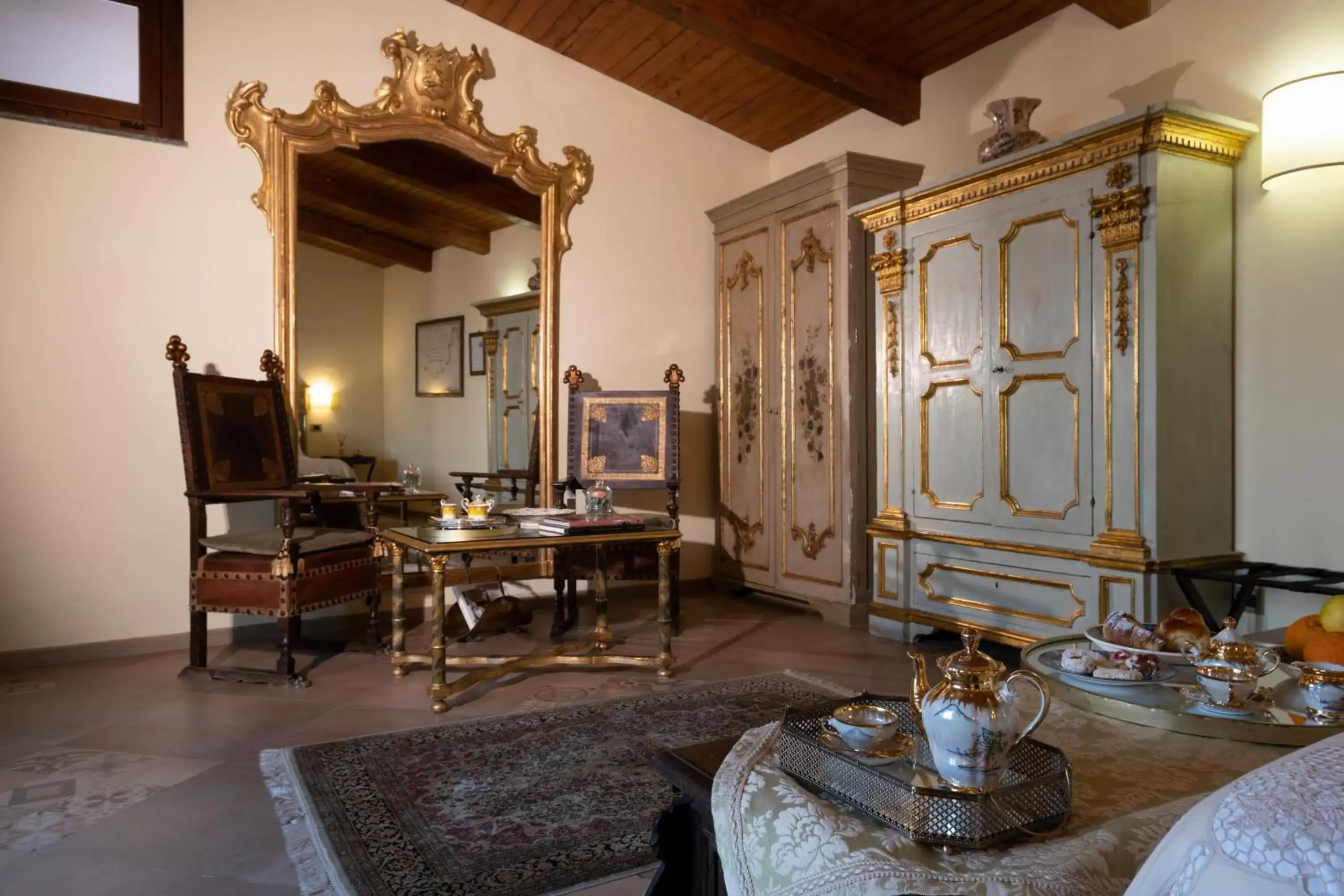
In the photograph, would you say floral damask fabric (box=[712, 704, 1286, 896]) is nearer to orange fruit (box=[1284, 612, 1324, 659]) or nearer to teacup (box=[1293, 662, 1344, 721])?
teacup (box=[1293, 662, 1344, 721])

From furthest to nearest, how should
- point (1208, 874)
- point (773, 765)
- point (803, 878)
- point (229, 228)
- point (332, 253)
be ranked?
point (332, 253) → point (229, 228) → point (773, 765) → point (803, 878) → point (1208, 874)

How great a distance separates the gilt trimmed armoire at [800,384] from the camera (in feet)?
14.3

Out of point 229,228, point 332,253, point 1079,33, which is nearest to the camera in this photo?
point 1079,33

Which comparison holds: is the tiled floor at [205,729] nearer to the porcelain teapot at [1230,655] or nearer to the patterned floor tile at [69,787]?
the patterned floor tile at [69,787]

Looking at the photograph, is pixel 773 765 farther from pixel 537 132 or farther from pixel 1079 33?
pixel 537 132

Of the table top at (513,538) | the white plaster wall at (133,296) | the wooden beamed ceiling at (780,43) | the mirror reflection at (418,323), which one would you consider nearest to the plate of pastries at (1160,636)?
the table top at (513,538)

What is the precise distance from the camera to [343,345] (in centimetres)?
427

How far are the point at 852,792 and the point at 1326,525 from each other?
273 centimetres

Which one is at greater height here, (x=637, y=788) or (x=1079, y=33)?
(x=1079, y=33)

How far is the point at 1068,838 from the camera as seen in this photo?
0.95 meters

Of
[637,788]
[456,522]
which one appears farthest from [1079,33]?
[637,788]

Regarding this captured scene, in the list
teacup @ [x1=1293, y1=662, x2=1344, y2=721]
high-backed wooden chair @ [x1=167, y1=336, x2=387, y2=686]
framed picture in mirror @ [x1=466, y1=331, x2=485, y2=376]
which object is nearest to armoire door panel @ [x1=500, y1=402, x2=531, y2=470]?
framed picture in mirror @ [x1=466, y1=331, x2=485, y2=376]

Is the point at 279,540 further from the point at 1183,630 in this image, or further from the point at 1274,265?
the point at 1274,265

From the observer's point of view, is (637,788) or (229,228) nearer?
(637,788)
